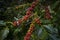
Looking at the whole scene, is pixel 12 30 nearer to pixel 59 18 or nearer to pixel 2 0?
pixel 59 18

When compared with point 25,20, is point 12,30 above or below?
below

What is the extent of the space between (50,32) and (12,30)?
11.6 inches

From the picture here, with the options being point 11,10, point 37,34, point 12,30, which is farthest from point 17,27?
point 11,10

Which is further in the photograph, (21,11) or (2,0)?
(2,0)

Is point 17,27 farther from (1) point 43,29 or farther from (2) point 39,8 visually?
(2) point 39,8

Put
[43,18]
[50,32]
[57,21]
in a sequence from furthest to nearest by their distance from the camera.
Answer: [57,21] → [43,18] → [50,32]

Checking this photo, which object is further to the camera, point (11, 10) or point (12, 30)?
point (11, 10)

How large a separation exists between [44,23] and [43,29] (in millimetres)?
146

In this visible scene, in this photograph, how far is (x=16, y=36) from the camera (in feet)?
5.18

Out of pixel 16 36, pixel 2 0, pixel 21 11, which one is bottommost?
pixel 2 0

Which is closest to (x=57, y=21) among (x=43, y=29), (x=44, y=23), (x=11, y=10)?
(x=44, y=23)

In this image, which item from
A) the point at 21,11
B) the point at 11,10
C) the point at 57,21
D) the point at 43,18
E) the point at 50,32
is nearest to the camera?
the point at 50,32

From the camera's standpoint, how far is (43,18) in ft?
5.52

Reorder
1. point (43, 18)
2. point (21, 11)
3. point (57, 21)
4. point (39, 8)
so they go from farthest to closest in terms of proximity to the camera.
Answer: point (21, 11) < point (57, 21) < point (39, 8) < point (43, 18)
